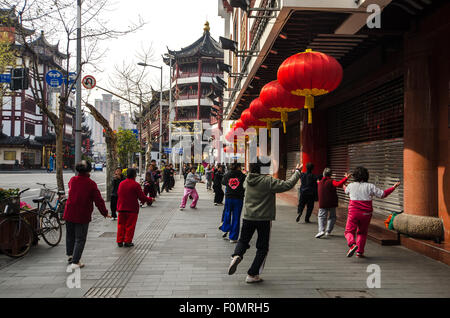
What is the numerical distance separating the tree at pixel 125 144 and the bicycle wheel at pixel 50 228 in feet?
78.1

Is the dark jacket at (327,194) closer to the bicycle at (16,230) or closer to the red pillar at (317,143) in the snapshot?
the red pillar at (317,143)

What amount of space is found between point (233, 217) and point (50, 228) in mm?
3879

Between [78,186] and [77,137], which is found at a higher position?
[77,137]

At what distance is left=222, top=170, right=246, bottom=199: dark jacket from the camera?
29.7 ft

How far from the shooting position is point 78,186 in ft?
21.6

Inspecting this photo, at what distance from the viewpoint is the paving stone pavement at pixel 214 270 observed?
207 inches

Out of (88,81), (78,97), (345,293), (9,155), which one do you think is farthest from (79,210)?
(9,155)

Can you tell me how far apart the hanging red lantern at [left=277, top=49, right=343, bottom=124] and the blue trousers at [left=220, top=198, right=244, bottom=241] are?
10.4ft

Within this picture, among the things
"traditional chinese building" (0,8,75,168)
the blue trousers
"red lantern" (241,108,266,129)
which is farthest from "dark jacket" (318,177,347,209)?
"traditional chinese building" (0,8,75,168)

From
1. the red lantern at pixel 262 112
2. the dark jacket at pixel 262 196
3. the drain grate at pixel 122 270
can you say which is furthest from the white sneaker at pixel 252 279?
the red lantern at pixel 262 112

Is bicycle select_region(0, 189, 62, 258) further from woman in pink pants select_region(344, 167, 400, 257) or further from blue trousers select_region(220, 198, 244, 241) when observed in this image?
woman in pink pants select_region(344, 167, 400, 257)
